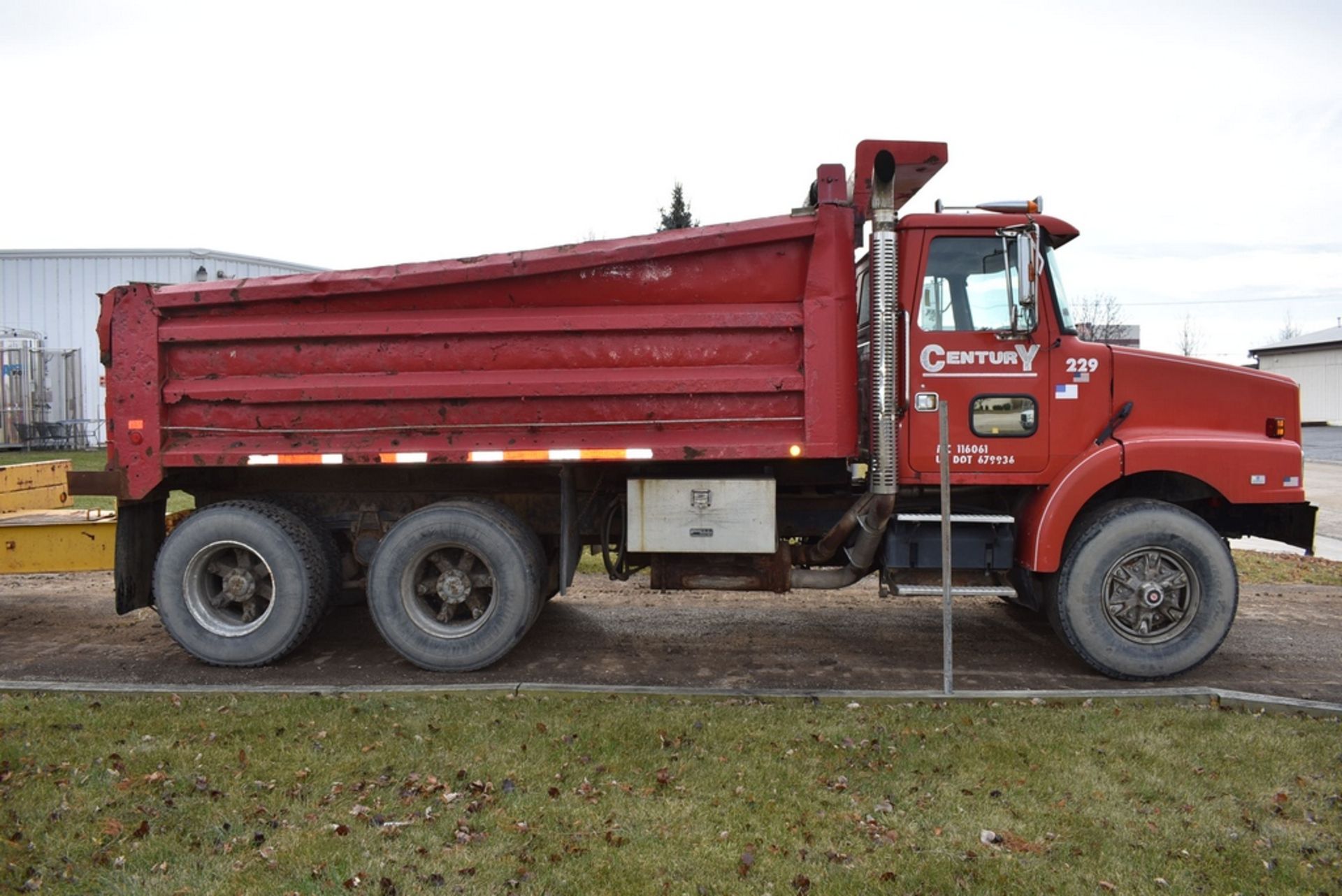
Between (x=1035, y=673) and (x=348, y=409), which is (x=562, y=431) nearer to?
(x=348, y=409)

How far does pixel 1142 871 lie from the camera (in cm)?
357

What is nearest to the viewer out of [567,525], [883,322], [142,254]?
[883,322]

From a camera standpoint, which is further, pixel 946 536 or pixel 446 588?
pixel 446 588

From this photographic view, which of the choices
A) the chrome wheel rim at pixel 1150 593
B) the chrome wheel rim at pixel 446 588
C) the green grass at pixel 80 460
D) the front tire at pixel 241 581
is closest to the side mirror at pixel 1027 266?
the chrome wheel rim at pixel 1150 593

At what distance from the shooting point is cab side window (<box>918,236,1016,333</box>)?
5828mm

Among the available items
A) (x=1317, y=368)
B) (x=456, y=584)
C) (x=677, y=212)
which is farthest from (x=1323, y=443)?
(x=456, y=584)

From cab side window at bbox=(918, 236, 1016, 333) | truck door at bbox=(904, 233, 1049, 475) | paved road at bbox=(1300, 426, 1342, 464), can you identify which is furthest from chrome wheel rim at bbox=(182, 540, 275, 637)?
paved road at bbox=(1300, 426, 1342, 464)

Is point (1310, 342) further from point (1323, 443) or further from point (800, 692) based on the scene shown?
point (800, 692)

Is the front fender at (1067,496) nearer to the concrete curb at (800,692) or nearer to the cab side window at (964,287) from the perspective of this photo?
the concrete curb at (800,692)

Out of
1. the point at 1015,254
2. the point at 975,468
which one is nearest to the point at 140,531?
the point at 975,468

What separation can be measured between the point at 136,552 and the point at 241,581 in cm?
86

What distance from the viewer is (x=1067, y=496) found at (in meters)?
5.76

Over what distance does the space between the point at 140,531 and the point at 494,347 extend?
9.52 ft

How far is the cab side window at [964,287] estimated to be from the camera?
5.83 metres
